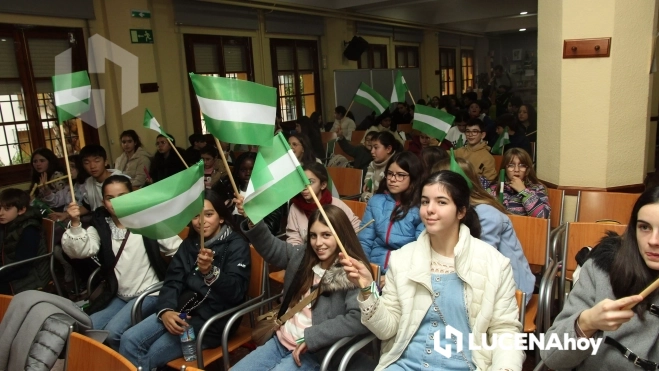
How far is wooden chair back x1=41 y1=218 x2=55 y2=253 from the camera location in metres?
3.33

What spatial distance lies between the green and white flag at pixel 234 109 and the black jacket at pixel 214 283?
727mm

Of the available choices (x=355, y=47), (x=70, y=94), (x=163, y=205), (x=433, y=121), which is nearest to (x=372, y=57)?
(x=355, y=47)

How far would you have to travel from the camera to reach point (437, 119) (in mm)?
4625

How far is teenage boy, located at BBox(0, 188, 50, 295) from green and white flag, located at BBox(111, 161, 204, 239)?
168 cm

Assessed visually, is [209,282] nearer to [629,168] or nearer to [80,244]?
[80,244]

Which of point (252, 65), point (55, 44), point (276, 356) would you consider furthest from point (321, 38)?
point (276, 356)

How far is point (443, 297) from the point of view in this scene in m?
1.79

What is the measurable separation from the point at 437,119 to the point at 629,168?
1.75m

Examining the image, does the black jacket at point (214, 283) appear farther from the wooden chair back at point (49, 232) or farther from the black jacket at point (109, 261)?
the wooden chair back at point (49, 232)

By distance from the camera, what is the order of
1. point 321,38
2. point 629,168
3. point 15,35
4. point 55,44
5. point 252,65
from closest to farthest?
point 629,168
point 15,35
point 55,44
point 252,65
point 321,38

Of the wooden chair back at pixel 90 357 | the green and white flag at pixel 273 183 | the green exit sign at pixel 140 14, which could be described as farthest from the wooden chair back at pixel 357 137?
the wooden chair back at pixel 90 357

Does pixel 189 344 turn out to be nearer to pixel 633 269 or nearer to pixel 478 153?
pixel 633 269

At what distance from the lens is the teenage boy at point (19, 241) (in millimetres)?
3149

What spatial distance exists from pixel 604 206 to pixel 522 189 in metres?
0.52
